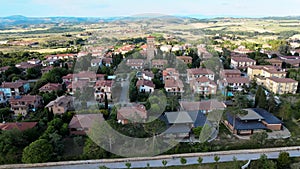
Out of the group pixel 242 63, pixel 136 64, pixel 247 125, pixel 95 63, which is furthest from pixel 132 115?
pixel 242 63

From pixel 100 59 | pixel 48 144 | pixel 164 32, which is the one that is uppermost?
pixel 164 32

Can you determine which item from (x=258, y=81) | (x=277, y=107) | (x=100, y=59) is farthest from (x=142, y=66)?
(x=277, y=107)

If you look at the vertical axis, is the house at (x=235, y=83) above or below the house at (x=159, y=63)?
below

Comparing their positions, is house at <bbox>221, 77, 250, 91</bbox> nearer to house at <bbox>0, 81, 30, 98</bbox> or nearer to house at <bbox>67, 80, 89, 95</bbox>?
house at <bbox>67, 80, 89, 95</bbox>

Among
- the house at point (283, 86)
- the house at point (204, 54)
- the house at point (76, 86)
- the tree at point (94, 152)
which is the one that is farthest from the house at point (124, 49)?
the tree at point (94, 152)

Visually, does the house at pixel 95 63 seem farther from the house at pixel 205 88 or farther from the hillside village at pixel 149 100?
the house at pixel 205 88

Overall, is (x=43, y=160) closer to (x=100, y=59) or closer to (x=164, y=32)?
(x=164, y=32)
